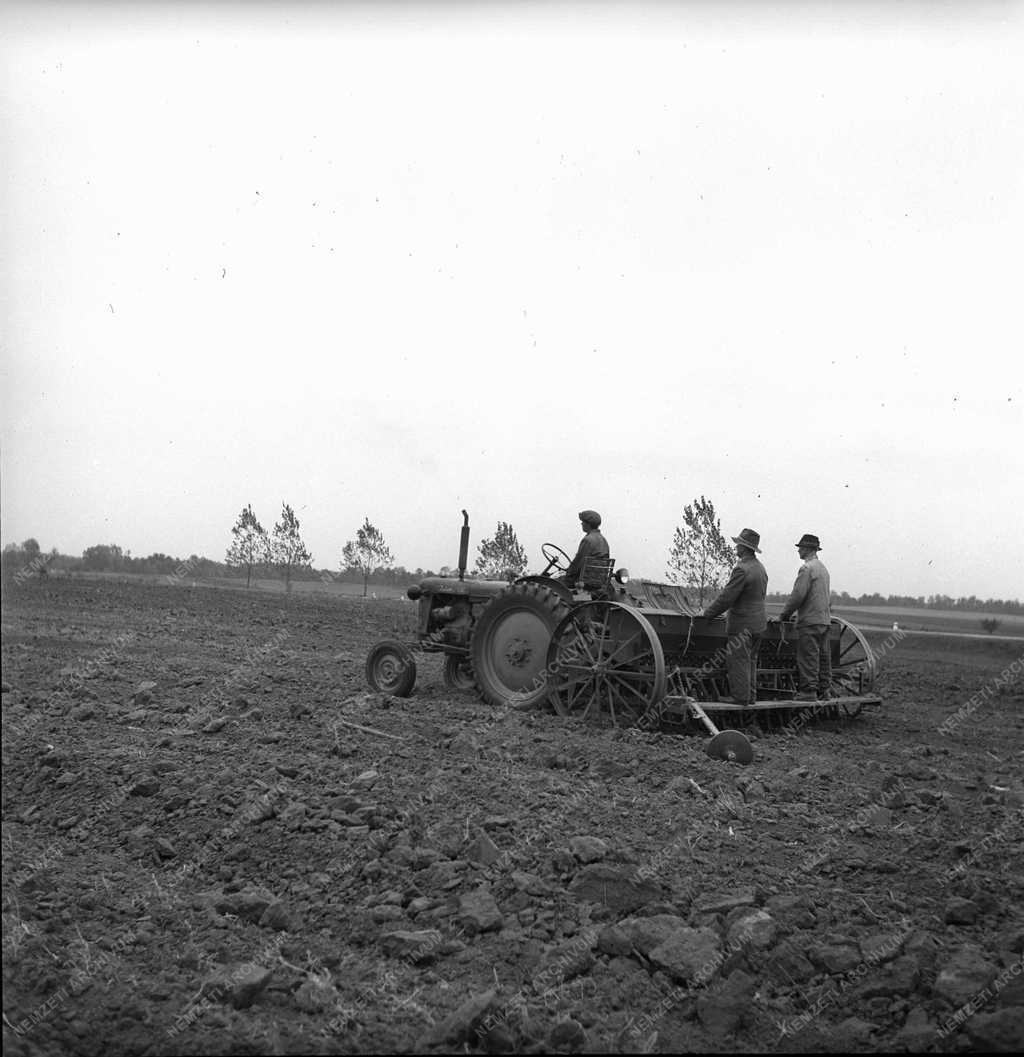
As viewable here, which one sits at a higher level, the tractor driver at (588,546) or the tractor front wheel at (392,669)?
the tractor driver at (588,546)

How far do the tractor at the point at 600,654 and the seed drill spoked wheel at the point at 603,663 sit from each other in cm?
1

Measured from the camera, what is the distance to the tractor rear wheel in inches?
362

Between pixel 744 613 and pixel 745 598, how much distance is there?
0.13 metres

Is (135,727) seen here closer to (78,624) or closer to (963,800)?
(963,800)

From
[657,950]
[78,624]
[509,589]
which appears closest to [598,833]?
[657,950]

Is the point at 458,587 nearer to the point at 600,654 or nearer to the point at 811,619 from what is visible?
the point at 600,654

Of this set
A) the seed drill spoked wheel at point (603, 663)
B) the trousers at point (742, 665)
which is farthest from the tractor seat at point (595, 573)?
the trousers at point (742, 665)

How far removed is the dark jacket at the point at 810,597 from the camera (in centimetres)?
934

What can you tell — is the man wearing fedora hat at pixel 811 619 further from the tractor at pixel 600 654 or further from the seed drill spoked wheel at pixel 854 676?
the seed drill spoked wheel at pixel 854 676

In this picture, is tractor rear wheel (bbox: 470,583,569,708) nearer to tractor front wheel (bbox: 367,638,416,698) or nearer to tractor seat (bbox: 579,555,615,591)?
tractor seat (bbox: 579,555,615,591)

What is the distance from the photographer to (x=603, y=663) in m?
8.49

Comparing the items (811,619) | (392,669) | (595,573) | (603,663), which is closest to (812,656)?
(811,619)

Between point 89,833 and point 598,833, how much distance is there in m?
2.71

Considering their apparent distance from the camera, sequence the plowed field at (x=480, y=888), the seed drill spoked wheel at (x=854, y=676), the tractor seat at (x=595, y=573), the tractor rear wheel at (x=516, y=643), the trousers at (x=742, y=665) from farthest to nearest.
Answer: the seed drill spoked wheel at (x=854, y=676) < the tractor seat at (x=595, y=573) < the tractor rear wheel at (x=516, y=643) < the trousers at (x=742, y=665) < the plowed field at (x=480, y=888)
